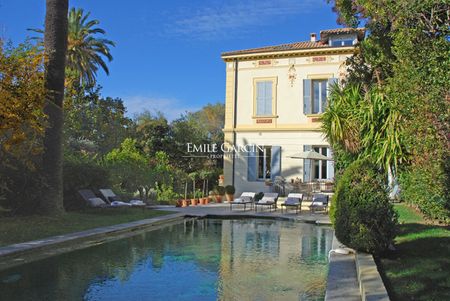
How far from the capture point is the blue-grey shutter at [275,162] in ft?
74.5

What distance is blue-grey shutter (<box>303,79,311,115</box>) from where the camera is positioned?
883 inches

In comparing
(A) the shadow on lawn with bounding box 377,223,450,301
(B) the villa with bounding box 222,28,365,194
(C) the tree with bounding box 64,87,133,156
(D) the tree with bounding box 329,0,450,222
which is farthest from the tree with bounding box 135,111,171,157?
(A) the shadow on lawn with bounding box 377,223,450,301

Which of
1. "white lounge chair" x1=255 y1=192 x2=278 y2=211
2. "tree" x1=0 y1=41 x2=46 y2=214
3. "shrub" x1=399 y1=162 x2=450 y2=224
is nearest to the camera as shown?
"shrub" x1=399 y1=162 x2=450 y2=224

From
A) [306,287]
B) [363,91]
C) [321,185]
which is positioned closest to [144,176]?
[321,185]

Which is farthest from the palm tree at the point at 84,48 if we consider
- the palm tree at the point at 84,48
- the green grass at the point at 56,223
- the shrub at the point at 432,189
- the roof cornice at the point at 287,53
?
the shrub at the point at 432,189

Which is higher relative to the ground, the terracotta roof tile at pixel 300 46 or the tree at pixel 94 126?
the terracotta roof tile at pixel 300 46

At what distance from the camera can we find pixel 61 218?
11.6 m

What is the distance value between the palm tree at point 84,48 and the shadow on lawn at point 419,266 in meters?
26.3

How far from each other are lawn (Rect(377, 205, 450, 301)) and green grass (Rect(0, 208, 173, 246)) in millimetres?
6808

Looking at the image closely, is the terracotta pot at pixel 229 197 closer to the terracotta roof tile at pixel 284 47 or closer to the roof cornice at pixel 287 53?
the roof cornice at pixel 287 53

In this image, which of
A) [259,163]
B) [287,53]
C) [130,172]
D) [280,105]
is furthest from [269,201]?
[287,53]

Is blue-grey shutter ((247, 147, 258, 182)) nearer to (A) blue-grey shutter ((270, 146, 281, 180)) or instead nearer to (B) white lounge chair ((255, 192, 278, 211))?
(A) blue-grey shutter ((270, 146, 281, 180))

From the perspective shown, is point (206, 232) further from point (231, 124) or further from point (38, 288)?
point (231, 124)

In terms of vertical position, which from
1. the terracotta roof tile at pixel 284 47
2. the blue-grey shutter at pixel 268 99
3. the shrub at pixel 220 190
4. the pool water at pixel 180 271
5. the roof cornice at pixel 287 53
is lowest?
the pool water at pixel 180 271
